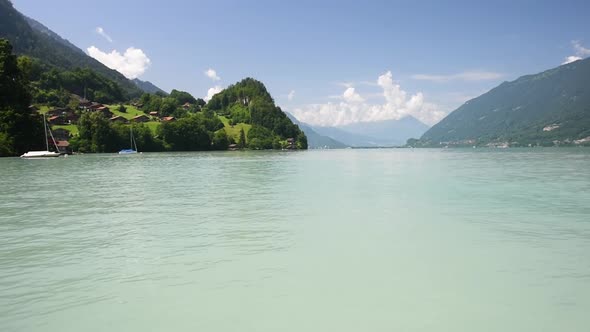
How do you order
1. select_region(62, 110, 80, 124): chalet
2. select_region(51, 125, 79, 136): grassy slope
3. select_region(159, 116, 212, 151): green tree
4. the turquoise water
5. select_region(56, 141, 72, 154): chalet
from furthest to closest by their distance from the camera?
select_region(159, 116, 212, 151): green tree
select_region(62, 110, 80, 124): chalet
select_region(51, 125, 79, 136): grassy slope
select_region(56, 141, 72, 154): chalet
the turquoise water

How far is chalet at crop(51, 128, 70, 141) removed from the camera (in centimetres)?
15314

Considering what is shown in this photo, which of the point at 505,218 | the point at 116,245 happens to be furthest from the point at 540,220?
the point at 116,245

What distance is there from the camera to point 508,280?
10953mm

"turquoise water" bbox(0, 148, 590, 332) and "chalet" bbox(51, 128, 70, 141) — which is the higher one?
"chalet" bbox(51, 128, 70, 141)

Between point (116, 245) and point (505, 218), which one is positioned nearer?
point (116, 245)

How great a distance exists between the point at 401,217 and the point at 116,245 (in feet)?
43.0

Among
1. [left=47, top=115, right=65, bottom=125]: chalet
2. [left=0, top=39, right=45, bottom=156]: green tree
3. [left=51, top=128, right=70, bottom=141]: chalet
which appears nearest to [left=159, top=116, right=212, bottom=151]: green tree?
[left=51, top=128, right=70, bottom=141]: chalet

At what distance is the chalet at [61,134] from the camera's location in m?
153

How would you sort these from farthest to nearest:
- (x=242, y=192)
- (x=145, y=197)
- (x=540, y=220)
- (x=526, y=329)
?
(x=242, y=192) → (x=145, y=197) → (x=540, y=220) → (x=526, y=329)

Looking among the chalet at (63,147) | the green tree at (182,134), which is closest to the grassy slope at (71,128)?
the chalet at (63,147)

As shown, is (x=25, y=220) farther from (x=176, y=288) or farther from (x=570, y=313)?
(x=570, y=313)

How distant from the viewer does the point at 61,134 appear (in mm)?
156000

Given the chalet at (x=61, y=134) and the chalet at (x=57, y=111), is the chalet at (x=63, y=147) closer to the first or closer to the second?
the chalet at (x=61, y=134)

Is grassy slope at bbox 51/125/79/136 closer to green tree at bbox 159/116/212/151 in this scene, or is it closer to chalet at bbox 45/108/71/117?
chalet at bbox 45/108/71/117
